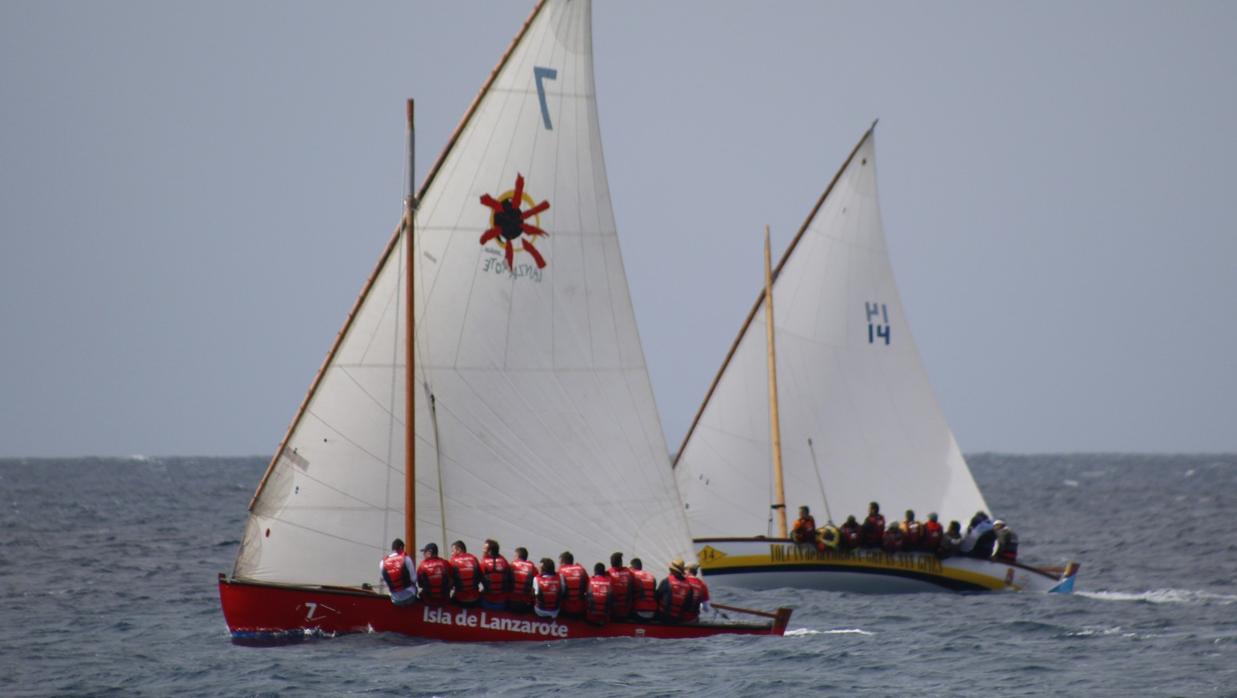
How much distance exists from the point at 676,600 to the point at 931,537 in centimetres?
1400

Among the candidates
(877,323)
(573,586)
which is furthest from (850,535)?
(573,586)

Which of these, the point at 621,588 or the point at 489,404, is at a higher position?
the point at 489,404

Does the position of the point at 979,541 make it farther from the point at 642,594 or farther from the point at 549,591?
the point at 549,591

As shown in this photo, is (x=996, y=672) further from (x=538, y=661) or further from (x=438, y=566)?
(x=438, y=566)

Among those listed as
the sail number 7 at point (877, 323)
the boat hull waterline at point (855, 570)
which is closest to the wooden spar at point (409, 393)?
the boat hull waterline at point (855, 570)

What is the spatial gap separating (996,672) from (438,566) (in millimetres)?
9987

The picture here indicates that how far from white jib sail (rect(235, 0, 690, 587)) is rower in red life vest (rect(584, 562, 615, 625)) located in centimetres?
160

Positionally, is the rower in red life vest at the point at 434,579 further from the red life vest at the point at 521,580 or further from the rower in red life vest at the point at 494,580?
the red life vest at the point at 521,580

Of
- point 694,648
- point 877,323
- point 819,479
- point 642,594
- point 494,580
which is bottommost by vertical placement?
point 694,648

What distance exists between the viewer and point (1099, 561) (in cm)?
5962

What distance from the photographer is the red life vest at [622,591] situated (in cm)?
3288

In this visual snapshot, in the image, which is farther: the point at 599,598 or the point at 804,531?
the point at 804,531

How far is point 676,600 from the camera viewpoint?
3347cm

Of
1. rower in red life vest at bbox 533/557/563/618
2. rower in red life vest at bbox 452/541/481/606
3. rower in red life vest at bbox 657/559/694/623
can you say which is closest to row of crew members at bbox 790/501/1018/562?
rower in red life vest at bbox 657/559/694/623
